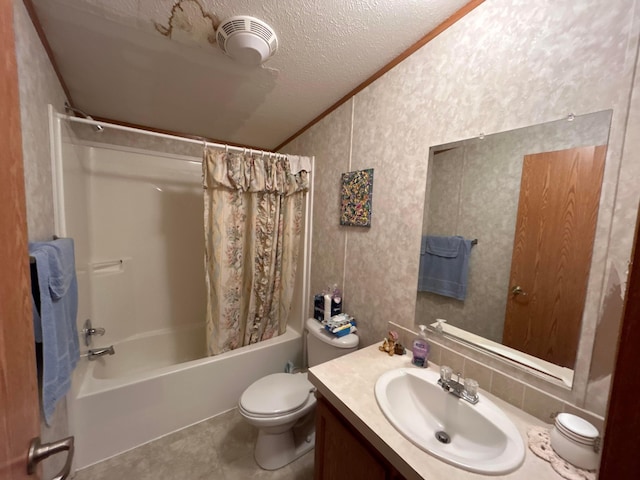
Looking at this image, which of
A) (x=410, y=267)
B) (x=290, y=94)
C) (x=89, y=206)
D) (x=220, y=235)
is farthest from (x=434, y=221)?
(x=89, y=206)

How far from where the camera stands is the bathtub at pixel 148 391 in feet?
4.50

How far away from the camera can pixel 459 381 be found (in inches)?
38.1

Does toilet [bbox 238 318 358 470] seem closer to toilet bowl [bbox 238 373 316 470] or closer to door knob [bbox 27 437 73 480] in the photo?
toilet bowl [bbox 238 373 316 470]

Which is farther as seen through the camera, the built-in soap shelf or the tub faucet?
the built-in soap shelf

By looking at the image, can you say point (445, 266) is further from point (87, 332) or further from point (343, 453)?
point (87, 332)

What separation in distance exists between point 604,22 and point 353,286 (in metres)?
1.45

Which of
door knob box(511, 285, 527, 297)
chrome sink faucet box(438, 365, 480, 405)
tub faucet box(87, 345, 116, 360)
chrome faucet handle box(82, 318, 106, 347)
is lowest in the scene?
tub faucet box(87, 345, 116, 360)

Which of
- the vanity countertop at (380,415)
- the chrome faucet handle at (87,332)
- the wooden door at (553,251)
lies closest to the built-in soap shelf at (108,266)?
the chrome faucet handle at (87,332)

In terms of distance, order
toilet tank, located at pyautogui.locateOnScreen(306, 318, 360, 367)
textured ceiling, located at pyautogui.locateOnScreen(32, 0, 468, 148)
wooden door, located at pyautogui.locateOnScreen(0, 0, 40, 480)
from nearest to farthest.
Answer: wooden door, located at pyautogui.locateOnScreen(0, 0, 40, 480)
textured ceiling, located at pyautogui.locateOnScreen(32, 0, 468, 148)
toilet tank, located at pyautogui.locateOnScreen(306, 318, 360, 367)

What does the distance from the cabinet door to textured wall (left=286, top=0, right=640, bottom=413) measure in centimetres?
58

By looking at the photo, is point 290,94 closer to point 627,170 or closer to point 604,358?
point 627,170

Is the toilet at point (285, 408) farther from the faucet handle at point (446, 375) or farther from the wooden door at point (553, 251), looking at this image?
the wooden door at point (553, 251)

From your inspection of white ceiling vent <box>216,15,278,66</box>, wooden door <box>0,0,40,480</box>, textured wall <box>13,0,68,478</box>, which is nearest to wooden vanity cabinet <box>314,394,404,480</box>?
wooden door <box>0,0,40,480</box>

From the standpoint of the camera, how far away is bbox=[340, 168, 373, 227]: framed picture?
1.48 meters
